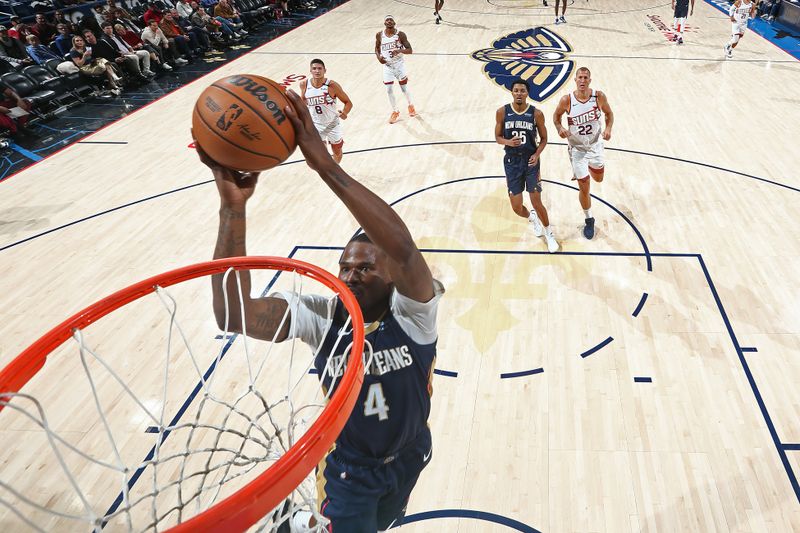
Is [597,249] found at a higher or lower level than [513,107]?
lower

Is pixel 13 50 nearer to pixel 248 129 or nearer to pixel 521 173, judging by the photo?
pixel 521 173

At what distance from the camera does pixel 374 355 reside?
2.10 m

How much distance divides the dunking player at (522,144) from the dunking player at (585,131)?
0.43 metres

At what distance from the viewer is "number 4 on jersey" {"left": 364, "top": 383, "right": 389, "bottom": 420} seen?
6.87 ft

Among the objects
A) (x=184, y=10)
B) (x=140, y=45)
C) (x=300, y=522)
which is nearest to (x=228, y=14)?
(x=184, y=10)

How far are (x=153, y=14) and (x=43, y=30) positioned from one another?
2.57 meters

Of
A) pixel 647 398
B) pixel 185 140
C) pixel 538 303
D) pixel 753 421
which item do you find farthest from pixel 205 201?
pixel 753 421

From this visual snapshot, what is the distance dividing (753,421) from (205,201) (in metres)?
6.28

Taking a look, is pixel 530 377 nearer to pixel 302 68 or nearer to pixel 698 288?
pixel 698 288

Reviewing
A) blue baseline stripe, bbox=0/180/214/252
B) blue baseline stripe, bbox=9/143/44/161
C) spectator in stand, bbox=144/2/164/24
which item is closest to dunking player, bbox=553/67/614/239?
blue baseline stripe, bbox=0/180/214/252

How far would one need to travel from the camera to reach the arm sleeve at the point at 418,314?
1.97m

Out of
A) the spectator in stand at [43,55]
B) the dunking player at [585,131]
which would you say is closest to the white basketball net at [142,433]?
the dunking player at [585,131]

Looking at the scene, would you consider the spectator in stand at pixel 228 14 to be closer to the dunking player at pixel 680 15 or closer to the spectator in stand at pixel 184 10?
the spectator in stand at pixel 184 10

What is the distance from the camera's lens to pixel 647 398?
12.9 feet
